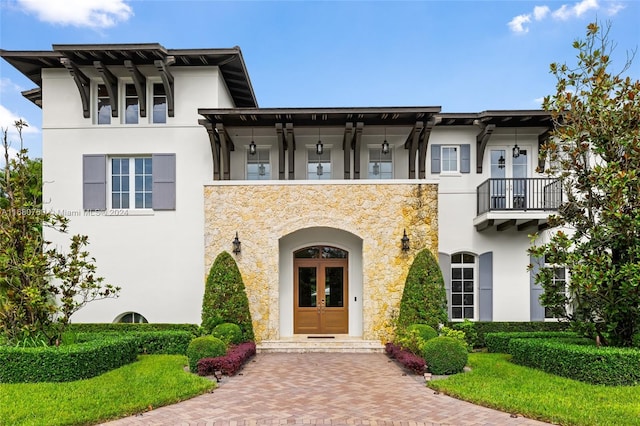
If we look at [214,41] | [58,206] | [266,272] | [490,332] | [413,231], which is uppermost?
[214,41]

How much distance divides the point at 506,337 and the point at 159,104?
500 inches

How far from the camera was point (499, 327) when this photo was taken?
1295cm

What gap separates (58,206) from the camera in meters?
13.4

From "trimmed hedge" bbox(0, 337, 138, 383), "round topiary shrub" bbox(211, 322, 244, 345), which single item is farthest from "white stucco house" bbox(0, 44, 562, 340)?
"trimmed hedge" bbox(0, 337, 138, 383)

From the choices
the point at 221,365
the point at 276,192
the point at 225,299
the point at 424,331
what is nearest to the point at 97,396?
the point at 221,365

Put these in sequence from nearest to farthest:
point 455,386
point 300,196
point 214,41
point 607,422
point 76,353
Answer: point 607,422 → point 455,386 → point 76,353 → point 300,196 → point 214,41

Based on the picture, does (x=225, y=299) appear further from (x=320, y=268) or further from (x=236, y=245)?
(x=320, y=268)

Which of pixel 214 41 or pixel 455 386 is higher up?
pixel 214 41

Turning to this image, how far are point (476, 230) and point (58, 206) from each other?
1354 cm

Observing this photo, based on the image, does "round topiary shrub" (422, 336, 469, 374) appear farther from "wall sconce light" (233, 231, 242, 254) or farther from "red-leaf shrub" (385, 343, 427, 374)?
"wall sconce light" (233, 231, 242, 254)

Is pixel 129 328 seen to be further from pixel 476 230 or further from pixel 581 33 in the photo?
pixel 581 33

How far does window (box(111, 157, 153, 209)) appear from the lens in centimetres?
1348

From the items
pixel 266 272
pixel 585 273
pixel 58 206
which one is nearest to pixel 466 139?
pixel 585 273

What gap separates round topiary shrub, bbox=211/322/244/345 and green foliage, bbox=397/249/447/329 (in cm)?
453
